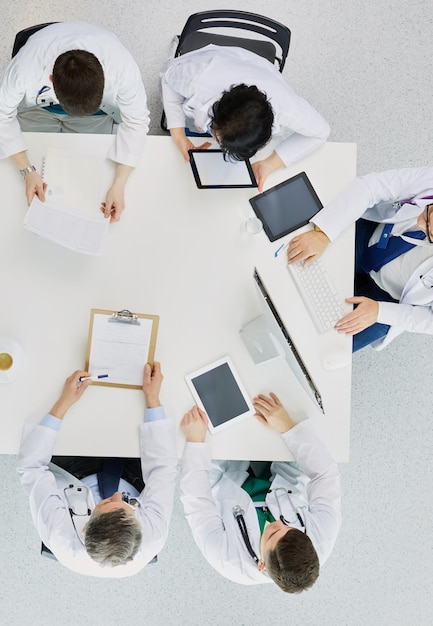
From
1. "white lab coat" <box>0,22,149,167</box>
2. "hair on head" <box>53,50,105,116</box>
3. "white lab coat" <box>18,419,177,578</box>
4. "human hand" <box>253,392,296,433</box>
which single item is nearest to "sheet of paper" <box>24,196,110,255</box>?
"white lab coat" <box>0,22,149,167</box>

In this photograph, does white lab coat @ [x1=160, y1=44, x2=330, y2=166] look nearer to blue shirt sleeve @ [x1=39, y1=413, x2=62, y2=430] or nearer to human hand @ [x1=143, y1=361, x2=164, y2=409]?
human hand @ [x1=143, y1=361, x2=164, y2=409]

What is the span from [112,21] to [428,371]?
84.3 inches

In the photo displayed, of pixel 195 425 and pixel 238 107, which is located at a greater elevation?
pixel 238 107

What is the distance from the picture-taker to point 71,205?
1.69m

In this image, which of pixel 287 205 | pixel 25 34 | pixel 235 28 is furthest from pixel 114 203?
pixel 235 28

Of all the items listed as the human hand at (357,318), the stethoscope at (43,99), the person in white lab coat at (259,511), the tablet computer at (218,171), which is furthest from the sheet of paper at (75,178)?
the human hand at (357,318)

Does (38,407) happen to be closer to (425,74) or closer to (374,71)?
(374,71)

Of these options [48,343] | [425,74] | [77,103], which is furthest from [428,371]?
[77,103]

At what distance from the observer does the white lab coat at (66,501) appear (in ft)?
5.40

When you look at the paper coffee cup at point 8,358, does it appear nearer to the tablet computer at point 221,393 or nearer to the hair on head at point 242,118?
the tablet computer at point 221,393

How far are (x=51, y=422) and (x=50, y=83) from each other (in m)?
1.06

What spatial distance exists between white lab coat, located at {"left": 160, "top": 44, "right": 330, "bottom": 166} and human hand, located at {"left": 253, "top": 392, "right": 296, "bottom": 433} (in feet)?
2.55

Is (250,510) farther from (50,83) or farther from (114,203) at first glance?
(50,83)

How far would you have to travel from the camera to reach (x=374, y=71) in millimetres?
2504
